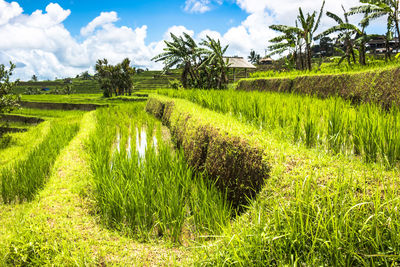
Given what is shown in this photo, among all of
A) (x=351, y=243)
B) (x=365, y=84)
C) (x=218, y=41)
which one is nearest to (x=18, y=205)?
(x=351, y=243)

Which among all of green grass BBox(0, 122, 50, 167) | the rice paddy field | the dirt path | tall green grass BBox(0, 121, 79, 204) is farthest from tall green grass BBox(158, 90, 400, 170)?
green grass BBox(0, 122, 50, 167)

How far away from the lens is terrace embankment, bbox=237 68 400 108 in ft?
11.0

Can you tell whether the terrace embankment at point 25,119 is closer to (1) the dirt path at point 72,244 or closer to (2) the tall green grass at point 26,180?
(2) the tall green grass at point 26,180

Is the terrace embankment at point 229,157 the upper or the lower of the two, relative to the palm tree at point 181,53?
lower

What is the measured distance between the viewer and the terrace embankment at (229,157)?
190 centimetres

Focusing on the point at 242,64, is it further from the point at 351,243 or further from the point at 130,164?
the point at 351,243

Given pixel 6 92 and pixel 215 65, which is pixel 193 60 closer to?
pixel 215 65

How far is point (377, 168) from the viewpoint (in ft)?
4.53

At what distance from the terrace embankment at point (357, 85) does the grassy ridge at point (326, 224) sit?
126 centimetres

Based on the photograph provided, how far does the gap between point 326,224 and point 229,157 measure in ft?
4.35

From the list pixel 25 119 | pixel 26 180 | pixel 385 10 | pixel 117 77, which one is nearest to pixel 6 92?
pixel 25 119

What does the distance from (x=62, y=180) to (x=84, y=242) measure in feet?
5.03

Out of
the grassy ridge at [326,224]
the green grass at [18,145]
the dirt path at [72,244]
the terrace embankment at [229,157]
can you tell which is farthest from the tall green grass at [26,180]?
the green grass at [18,145]

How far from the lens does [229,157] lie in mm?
2299
